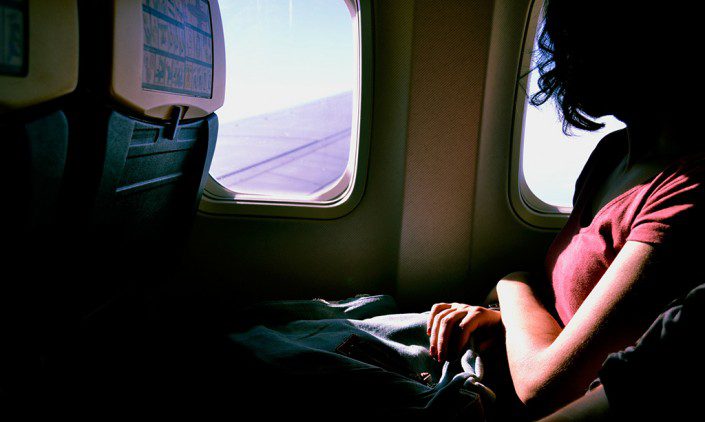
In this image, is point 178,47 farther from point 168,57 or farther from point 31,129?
point 31,129

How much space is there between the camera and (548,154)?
1.92 m

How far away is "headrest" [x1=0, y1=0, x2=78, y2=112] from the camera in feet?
2.02

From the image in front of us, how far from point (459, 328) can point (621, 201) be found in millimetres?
472

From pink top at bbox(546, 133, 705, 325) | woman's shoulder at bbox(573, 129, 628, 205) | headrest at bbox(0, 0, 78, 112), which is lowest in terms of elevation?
pink top at bbox(546, 133, 705, 325)

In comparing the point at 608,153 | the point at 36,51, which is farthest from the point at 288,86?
the point at 36,51

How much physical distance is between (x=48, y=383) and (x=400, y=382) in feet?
2.58

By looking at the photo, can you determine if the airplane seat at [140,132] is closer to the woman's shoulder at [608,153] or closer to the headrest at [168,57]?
the headrest at [168,57]

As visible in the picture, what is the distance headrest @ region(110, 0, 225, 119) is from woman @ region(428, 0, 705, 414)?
2.52 feet

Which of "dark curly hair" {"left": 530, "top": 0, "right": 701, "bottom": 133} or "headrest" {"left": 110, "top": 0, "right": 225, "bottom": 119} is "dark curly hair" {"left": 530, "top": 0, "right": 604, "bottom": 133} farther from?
"headrest" {"left": 110, "top": 0, "right": 225, "bottom": 119}

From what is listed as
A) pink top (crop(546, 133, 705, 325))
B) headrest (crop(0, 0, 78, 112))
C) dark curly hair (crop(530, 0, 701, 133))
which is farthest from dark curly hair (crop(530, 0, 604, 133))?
headrest (crop(0, 0, 78, 112))

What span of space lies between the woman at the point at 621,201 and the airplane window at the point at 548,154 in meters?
0.69

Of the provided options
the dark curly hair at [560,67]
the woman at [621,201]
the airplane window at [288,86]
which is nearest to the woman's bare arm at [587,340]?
the woman at [621,201]

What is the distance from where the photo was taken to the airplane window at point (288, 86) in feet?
5.92

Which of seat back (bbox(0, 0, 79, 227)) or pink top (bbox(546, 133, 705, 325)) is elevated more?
seat back (bbox(0, 0, 79, 227))
